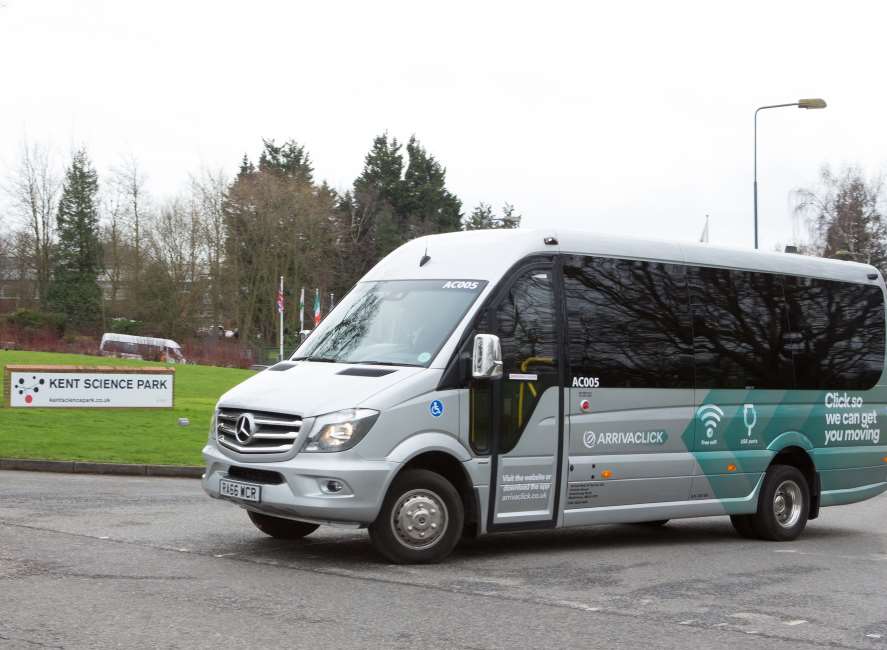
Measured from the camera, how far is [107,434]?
22.0m

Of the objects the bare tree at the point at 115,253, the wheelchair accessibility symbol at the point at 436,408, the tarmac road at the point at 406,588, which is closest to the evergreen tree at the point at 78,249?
the bare tree at the point at 115,253

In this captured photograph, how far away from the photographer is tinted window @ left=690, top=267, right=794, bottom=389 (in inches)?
467

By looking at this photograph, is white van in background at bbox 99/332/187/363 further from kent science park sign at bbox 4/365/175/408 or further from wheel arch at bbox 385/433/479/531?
wheel arch at bbox 385/433/479/531

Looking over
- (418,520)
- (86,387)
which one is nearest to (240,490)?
(418,520)

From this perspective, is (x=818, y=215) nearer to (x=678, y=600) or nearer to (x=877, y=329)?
(x=877, y=329)

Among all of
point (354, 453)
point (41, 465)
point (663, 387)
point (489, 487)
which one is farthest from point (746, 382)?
point (41, 465)

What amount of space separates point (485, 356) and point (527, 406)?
81cm

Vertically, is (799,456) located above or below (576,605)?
above

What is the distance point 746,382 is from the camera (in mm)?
12164

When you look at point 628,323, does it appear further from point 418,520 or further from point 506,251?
point 418,520

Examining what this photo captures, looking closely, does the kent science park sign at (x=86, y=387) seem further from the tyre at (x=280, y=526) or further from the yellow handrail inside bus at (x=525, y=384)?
the yellow handrail inside bus at (x=525, y=384)

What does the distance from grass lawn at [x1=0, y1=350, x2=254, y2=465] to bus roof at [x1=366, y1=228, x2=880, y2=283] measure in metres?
8.78

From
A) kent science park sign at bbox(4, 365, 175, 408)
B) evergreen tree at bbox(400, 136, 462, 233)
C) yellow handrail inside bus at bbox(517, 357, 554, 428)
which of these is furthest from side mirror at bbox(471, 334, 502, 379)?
evergreen tree at bbox(400, 136, 462, 233)

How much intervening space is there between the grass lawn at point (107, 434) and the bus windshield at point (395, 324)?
28.3 ft
